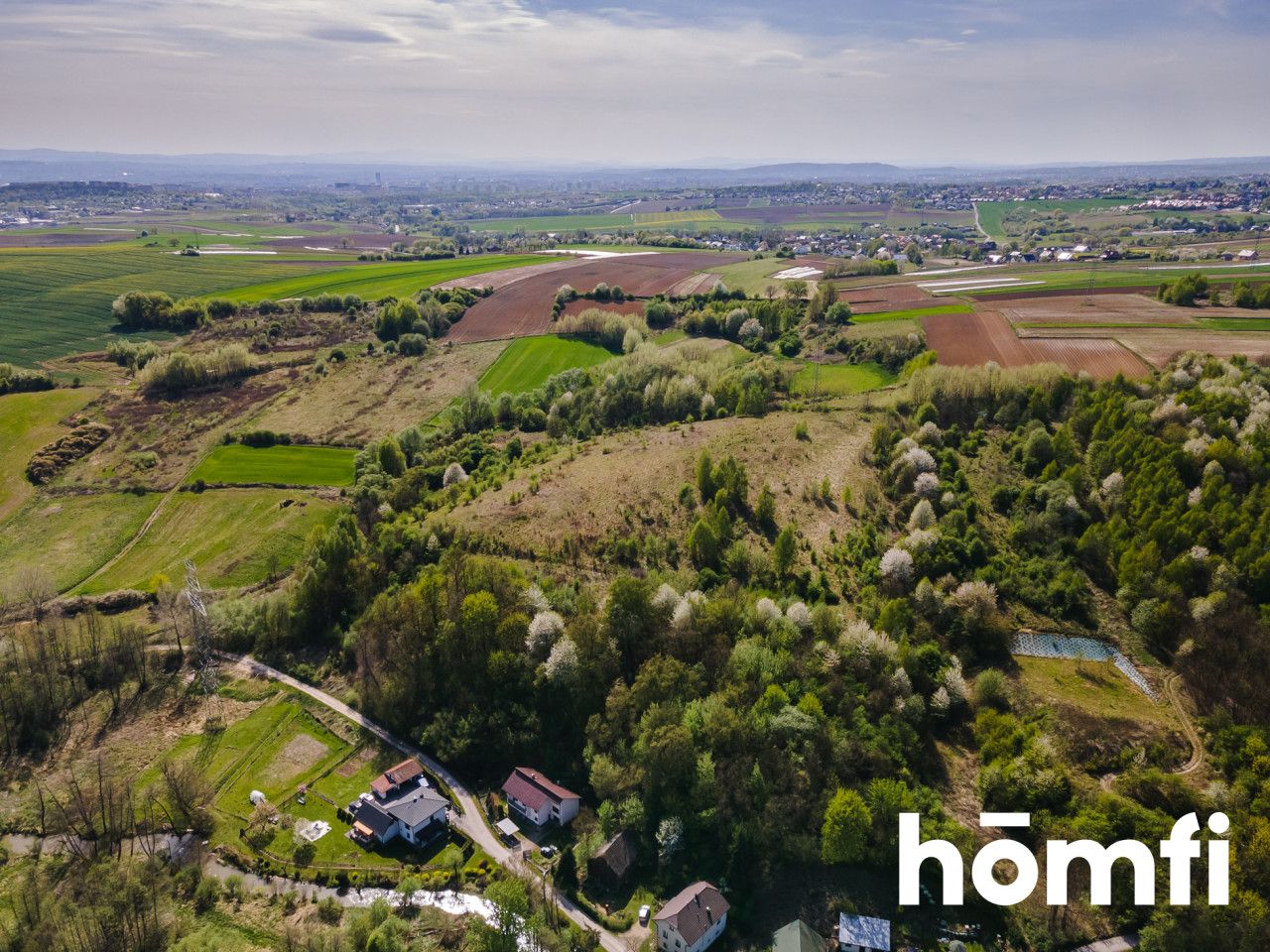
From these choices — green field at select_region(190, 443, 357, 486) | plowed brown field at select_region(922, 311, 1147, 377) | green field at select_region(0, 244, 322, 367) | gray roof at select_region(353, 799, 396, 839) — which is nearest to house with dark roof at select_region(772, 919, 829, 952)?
gray roof at select_region(353, 799, 396, 839)

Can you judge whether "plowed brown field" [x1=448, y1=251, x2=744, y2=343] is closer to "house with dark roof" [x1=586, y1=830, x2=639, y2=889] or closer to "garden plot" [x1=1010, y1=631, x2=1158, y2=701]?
"garden plot" [x1=1010, y1=631, x2=1158, y2=701]

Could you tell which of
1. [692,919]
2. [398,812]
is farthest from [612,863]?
[398,812]

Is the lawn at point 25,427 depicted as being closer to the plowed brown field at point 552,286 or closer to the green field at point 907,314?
the plowed brown field at point 552,286

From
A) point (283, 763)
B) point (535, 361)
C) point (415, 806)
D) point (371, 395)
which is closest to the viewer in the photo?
point (415, 806)

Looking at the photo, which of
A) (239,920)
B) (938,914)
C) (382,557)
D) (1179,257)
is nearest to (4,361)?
(382,557)

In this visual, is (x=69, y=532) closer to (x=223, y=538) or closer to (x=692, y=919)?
(x=223, y=538)

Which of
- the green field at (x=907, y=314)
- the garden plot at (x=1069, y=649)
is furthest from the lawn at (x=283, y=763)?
the green field at (x=907, y=314)

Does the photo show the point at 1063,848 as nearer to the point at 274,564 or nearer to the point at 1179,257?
the point at 274,564
